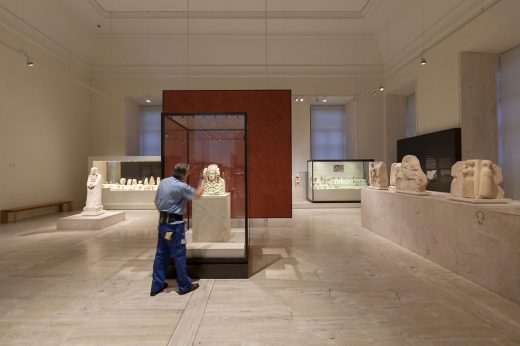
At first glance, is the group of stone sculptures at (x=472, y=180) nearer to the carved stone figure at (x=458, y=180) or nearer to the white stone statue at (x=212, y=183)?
the carved stone figure at (x=458, y=180)

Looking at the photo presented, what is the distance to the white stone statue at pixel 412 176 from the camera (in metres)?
6.14

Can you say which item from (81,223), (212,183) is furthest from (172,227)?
(81,223)

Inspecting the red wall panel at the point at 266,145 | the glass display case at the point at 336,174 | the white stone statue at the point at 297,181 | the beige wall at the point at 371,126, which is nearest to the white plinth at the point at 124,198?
the red wall panel at the point at 266,145

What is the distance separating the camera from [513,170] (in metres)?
8.45

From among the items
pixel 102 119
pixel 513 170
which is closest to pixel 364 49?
pixel 513 170

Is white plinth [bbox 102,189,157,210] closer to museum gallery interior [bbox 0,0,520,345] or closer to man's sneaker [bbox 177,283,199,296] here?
museum gallery interior [bbox 0,0,520,345]

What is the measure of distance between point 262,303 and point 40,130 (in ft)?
36.1

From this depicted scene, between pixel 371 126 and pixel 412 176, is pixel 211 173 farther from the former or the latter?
pixel 371 126

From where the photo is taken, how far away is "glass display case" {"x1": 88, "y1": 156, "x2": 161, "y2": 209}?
12047mm

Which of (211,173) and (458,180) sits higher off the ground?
(211,173)

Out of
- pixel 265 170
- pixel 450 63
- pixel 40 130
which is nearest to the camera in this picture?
pixel 265 170

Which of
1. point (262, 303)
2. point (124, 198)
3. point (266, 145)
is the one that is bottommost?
point (262, 303)

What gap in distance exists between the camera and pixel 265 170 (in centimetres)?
884

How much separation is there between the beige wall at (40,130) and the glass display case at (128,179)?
125 centimetres
